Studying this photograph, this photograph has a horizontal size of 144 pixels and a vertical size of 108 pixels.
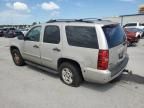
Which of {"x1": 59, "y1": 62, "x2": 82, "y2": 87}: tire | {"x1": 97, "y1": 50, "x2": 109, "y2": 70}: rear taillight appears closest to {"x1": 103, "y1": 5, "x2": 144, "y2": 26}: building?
{"x1": 59, "y1": 62, "x2": 82, "y2": 87}: tire

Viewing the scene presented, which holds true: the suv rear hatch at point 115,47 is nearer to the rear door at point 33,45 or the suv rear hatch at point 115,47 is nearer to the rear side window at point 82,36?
the rear side window at point 82,36

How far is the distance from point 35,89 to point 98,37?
7.73 feet

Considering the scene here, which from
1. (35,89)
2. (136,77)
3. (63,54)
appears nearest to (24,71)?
(35,89)

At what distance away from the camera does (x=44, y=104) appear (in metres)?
4.35

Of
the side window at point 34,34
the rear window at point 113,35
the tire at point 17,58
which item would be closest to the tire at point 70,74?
the rear window at point 113,35

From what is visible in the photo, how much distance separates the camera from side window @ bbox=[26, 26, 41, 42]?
624 centimetres

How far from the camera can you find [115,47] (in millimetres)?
4816

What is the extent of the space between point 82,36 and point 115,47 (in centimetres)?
92

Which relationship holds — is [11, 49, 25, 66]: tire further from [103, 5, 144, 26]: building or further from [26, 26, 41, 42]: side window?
[103, 5, 144, 26]: building

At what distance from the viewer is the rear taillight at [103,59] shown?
4.42 meters

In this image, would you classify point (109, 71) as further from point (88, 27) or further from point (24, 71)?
point (24, 71)

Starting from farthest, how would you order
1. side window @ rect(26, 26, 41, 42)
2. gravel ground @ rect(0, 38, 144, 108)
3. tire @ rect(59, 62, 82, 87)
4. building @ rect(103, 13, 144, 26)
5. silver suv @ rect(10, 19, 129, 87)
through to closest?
building @ rect(103, 13, 144, 26) → side window @ rect(26, 26, 41, 42) → tire @ rect(59, 62, 82, 87) → silver suv @ rect(10, 19, 129, 87) → gravel ground @ rect(0, 38, 144, 108)

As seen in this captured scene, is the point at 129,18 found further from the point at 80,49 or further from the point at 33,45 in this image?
the point at 80,49

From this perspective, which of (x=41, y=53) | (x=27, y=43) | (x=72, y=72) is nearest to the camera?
(x=72, y=72)
